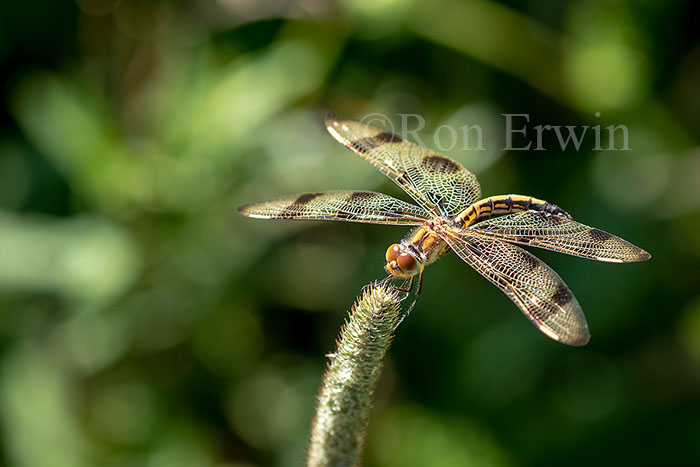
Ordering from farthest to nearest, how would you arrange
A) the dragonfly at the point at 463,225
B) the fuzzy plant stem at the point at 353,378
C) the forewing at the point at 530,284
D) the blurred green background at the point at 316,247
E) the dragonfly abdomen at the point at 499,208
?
the blurred green background at the point at 316,247, the dragonfly abdomen at the point at 499,208, the dragonfly at the point at 463,225, the forewing at the point at 530,284, the fuzzy plant stem at the point at 353,378

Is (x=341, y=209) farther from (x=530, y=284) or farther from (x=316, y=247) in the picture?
(x=316, y=247)

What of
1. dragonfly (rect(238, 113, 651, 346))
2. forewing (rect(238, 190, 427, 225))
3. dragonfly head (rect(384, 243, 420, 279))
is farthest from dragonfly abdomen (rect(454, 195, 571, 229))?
dragonfly head (rect(384, 243, 420, 279))

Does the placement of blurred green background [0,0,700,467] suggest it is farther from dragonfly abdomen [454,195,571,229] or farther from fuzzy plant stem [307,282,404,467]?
fuzzy plant stem [307,282,404,467]

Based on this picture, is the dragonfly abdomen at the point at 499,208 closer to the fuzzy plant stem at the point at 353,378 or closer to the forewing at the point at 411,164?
the forewing at the point at 411,164

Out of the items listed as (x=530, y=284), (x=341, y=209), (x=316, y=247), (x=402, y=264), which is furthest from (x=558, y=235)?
(x=316, y=247)

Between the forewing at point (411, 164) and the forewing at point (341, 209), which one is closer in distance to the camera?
the forewing at point (341, 209)

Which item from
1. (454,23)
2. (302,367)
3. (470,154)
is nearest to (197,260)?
(302,367)

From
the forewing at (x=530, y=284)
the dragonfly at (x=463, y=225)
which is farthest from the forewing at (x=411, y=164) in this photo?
the forewing at (x=530, y=284)
